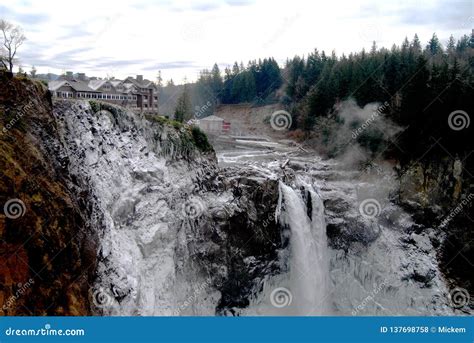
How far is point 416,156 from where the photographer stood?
39438 mm

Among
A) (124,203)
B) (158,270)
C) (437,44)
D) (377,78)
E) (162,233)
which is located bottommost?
(158,270)

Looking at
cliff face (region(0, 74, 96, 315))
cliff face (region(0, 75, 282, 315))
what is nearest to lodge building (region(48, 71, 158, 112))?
cliff face (region(0, 75, 282, 315))

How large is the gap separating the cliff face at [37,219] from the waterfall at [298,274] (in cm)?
1661

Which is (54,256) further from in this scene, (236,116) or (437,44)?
(437,44)

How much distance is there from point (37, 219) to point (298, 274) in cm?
2107

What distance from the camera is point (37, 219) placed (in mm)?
16375

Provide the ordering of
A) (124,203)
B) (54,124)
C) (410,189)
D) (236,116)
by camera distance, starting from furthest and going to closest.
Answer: (236,116)
(410,189)
(124,203)
(54,124)

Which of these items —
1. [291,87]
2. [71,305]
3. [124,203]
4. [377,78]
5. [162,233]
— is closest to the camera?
[71,305]

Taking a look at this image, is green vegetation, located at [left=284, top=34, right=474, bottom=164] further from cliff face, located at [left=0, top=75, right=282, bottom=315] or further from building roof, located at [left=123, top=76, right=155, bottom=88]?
building roof, located at [left=123, top=76, right=155, bottom=88]

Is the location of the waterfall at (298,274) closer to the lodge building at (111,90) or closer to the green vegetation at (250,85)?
the lodge building at (111,90)

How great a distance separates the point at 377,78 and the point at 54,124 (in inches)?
1737

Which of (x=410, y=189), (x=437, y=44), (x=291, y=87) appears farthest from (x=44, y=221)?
(x=437, y=44)

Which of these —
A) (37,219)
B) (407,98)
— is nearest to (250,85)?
(407,98)

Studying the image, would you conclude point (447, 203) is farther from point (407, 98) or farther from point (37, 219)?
point (37, 219)
